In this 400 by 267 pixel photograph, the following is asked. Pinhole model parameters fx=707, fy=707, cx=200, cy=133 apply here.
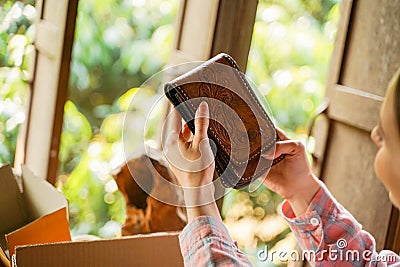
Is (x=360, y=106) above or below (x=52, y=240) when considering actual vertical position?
above

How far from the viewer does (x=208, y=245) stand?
1.01 m

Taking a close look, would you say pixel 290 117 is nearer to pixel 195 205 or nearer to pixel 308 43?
pixel 308 43

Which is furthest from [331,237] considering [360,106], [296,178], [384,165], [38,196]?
[360,106]

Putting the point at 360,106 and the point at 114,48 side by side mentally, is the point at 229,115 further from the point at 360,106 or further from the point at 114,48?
the point at 114,48

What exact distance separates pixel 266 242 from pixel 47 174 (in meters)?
1.01

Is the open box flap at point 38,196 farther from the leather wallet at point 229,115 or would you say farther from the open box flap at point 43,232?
the leather wallet at point 229,115

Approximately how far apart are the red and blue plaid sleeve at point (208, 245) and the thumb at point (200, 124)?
0.12 meters

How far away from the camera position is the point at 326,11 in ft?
8.95

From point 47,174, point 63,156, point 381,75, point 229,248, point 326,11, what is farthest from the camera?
point 326,11

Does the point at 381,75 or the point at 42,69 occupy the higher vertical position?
the point at 381,75

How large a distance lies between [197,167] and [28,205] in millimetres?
510

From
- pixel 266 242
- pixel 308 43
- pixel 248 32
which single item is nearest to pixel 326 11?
pixel 308 43

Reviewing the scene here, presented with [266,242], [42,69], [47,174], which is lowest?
[266,242]

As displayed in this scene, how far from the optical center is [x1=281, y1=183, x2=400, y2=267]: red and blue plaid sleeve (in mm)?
1211
